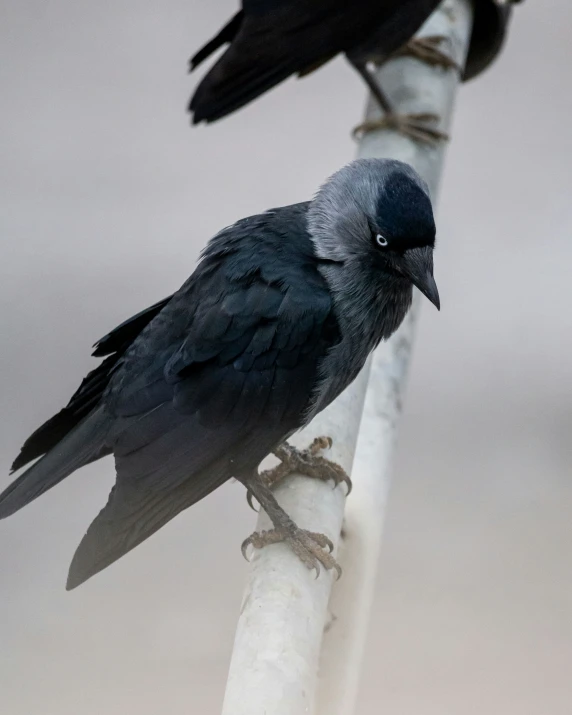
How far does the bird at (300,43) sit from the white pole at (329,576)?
0.23 meters

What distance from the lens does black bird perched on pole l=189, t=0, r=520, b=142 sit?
236 cm

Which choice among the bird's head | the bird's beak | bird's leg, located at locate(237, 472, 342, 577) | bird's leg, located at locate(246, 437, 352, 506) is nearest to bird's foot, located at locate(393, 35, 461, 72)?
the bird's head

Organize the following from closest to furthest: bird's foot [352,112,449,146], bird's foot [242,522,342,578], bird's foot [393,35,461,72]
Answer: bird's foot [242,522,342,578] < bird's foot [352,112,449,146] < bird's foot [393,35,461,72]

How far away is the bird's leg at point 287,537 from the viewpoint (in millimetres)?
1512

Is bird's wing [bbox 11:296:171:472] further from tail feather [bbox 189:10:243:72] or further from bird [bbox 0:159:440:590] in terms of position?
tail feather [bbox 189:10:243:72]

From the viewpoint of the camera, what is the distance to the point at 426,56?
2631 millimetres

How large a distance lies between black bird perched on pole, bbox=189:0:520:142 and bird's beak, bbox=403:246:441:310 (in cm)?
82

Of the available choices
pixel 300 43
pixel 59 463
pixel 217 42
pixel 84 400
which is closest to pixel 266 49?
pixel 300 43

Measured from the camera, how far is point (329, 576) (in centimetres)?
155

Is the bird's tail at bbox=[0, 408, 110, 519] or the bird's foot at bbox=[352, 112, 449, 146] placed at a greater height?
the bird's foot at bbox=[352, 112, 449, 146]

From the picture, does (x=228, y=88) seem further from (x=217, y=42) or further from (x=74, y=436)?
(x=74, y=436)

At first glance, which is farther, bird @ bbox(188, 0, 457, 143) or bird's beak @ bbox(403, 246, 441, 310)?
bird @ bbox(188, 0, 457, 143)

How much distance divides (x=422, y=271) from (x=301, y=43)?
3.36ft

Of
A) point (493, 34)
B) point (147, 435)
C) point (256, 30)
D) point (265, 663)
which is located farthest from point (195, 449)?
point (493, 34)
